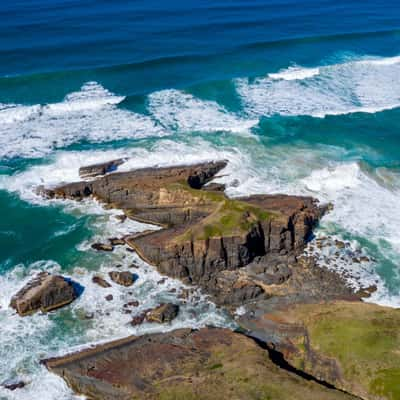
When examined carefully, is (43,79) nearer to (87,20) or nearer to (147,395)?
(87,20)

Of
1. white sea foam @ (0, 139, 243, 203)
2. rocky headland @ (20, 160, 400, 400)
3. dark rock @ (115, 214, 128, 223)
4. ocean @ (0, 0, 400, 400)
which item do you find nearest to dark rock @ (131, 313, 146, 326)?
rocky headland @ (20, 160, 400, 400)

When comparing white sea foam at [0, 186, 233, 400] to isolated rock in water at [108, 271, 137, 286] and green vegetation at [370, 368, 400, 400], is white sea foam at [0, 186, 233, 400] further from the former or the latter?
green vegetation at [370, 368, 400, 400]

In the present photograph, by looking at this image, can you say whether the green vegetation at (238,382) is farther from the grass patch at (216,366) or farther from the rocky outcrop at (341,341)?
the rocky outcrop at (341,341)

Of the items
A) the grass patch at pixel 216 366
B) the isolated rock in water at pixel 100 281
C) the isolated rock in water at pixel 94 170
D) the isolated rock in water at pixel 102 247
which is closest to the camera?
the grass patch at pixel 216 366

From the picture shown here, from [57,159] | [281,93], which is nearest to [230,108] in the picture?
[281,93]

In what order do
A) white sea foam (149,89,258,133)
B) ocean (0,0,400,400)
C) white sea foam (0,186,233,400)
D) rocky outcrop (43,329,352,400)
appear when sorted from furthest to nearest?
white sea foam (149,89,258,133)
ocean (0,0,400,400)
white sea foam (0,186,233,400)
rocky outcrop (43,329,352,400)

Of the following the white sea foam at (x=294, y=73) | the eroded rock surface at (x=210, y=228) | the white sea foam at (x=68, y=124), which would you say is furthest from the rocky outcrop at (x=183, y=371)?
the white sea foam at (x=294, y=73)
